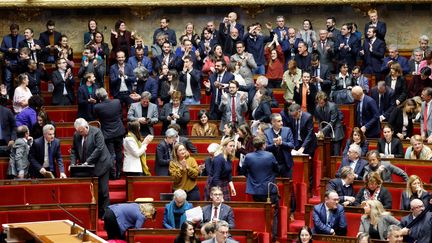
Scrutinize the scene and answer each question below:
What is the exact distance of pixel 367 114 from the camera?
675 inches

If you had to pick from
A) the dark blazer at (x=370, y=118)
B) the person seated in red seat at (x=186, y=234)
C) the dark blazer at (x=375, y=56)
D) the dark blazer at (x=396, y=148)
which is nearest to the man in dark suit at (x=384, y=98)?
the dark blazer at (x=370, y=118)

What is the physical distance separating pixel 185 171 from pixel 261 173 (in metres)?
0.81

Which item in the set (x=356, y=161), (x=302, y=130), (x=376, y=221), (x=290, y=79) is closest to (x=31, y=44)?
(x=290, y=79)

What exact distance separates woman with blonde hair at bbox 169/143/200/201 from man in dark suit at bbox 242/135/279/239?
56cm

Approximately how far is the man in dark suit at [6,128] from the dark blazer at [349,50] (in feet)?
16.4

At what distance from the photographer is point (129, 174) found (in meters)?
16.2

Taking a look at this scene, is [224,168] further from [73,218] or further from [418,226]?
[418,226]

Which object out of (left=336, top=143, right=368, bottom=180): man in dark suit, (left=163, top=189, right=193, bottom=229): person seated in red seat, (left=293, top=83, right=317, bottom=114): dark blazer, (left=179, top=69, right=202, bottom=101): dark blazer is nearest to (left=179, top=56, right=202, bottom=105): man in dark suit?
(left=179, top=69, right=202, bottom=101): dark blazer

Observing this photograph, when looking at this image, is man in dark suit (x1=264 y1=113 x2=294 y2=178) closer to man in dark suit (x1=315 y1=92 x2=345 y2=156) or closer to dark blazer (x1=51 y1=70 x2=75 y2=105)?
man in dark suit (x1=315 y1=92 x2=345 y2=156)

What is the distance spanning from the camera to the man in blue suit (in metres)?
19.3

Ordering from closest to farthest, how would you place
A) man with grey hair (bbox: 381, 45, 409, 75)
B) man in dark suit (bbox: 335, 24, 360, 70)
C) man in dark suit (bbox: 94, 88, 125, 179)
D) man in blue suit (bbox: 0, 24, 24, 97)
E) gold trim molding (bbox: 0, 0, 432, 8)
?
man in dark suit (bbox: 94, 88, 125, 179)
man with grey hair (bbox: 381, 45, 409, 75)
man in blue suit (bbox: 0, 24, 24, 97)
man in dark suit (bbox: 335, 24, 360, 70)
gold trim molding (bbox: 0, 0, 432, 8)

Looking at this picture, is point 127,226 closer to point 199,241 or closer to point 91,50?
point 199,241

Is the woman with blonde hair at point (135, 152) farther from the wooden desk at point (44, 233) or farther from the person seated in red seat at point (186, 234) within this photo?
the wooden desk at point (44, 233)

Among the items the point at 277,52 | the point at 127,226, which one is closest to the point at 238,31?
the point at 277,52
